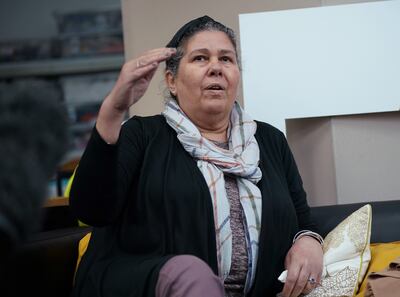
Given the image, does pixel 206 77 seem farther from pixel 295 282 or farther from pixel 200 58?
pixel 295 282

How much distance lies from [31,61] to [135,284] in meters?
1.82

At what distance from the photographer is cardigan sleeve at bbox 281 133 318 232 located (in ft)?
6.45

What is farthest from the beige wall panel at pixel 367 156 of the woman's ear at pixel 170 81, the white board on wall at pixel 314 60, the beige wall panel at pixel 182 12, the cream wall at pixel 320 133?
the woman's ear at pixel 170 81

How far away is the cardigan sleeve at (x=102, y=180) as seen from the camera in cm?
151

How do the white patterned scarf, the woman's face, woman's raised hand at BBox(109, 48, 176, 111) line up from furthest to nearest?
the woman's face → the white patterned scarf → woman's raised hand at BBox(109, 48, 176, 111)

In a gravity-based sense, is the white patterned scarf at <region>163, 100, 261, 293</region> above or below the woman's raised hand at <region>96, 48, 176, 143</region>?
below

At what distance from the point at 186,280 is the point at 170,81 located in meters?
0.85

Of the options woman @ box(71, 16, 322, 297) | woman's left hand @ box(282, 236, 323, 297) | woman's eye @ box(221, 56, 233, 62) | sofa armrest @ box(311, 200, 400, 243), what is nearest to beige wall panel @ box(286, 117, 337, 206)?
sofa armrest @ box(311, 200, 400, 243)

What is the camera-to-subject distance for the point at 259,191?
5.93 feet

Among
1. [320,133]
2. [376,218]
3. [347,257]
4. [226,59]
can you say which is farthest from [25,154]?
[320,133]

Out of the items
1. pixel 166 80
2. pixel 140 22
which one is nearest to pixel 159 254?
pixel 166 80

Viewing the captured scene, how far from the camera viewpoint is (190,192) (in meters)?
1.69

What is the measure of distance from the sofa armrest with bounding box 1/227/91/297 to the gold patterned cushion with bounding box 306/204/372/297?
72 centimetres

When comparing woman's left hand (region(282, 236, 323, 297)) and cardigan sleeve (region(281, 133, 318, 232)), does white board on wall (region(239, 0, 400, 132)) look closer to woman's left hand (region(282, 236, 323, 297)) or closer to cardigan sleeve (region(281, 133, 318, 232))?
cardigan sleeve (region(281, 133, 318, 232))
